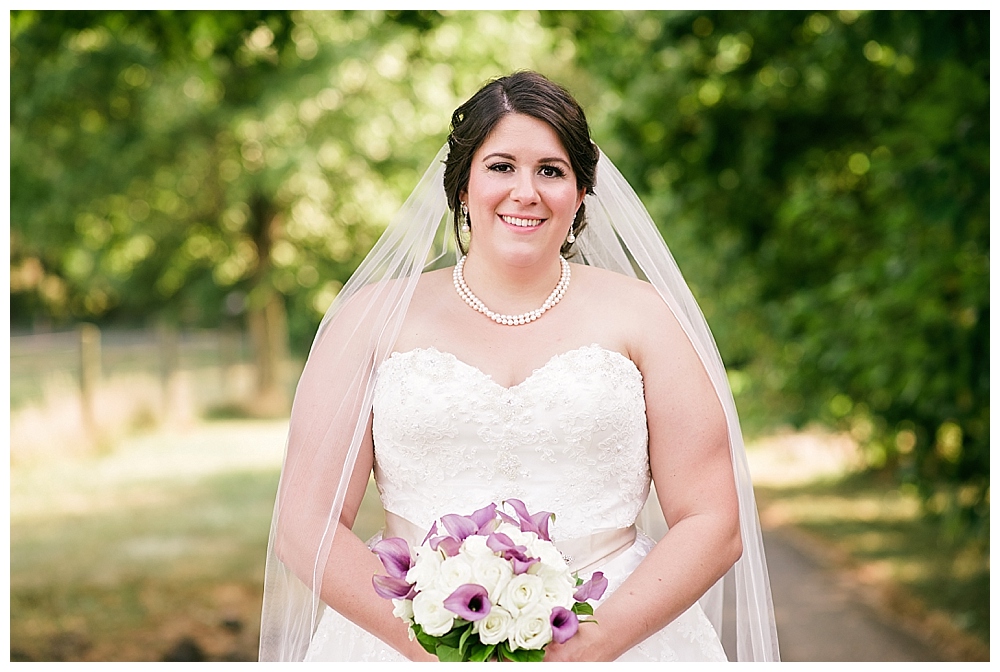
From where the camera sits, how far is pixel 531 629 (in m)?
2.21

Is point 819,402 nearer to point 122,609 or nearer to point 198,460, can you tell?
point 122,609

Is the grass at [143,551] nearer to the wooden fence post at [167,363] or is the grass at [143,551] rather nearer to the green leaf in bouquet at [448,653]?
the wooden fence post at [167,363]

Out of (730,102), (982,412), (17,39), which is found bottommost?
(982,412)

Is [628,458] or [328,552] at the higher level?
[628,458]

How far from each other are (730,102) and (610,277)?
14.6 ft

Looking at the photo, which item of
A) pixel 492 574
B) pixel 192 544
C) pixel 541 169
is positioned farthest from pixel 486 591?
pixel 192 544

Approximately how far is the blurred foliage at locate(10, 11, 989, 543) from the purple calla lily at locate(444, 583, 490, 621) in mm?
2982

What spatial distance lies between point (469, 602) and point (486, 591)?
0.04m

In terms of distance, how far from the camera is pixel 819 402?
7.97 metres

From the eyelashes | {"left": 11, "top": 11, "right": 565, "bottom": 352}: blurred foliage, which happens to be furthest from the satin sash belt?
{"left": 11, "top": 11, "right": 565, "bottom": 352}: blurred foliage

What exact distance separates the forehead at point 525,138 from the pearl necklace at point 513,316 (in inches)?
14.6

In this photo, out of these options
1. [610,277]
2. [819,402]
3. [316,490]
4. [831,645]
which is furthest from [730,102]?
[316,490]

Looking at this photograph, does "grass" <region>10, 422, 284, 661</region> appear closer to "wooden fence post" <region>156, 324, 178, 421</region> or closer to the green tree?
"wooden fence post" <region>156, 324, 178, 421</region>
